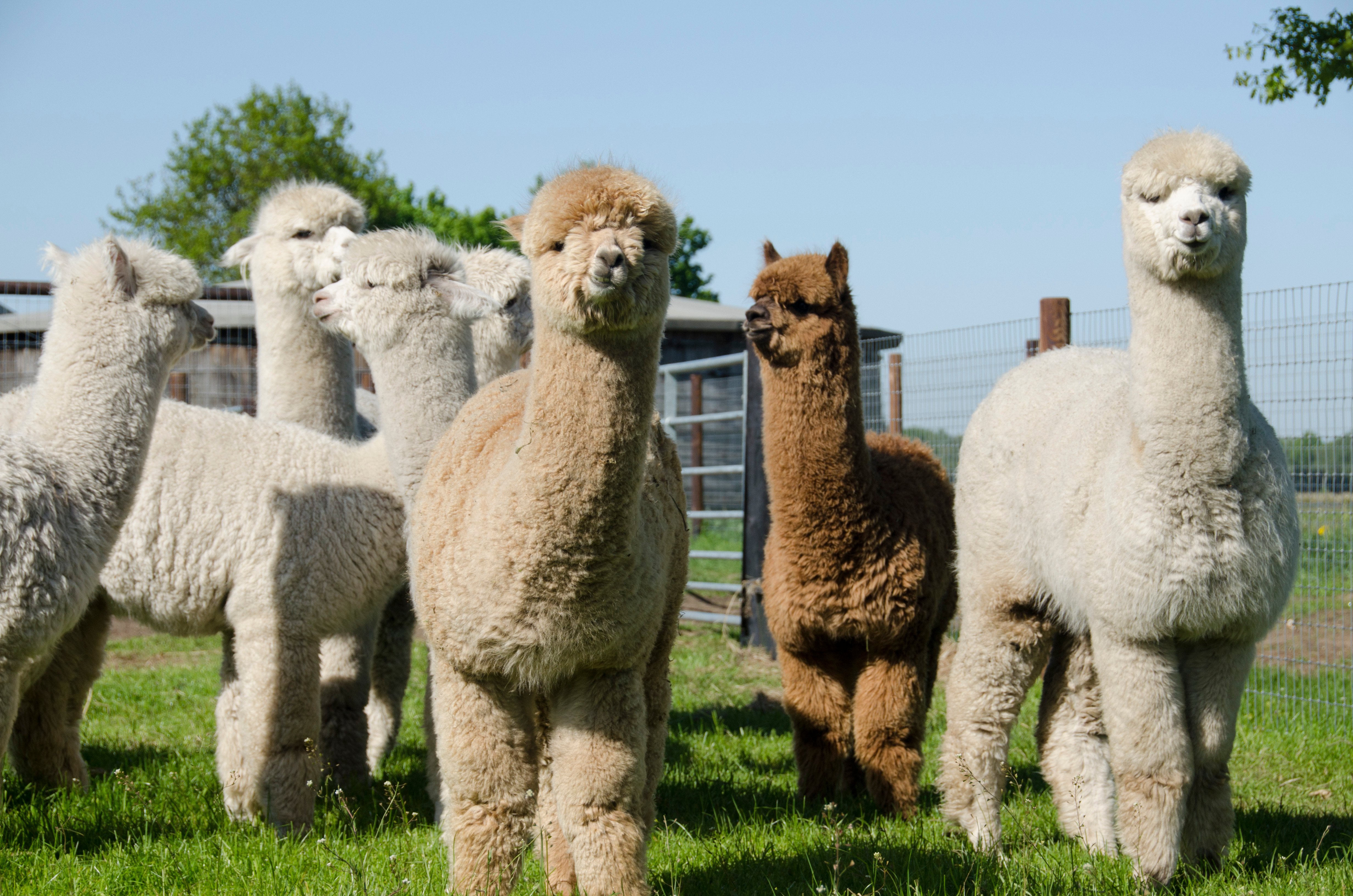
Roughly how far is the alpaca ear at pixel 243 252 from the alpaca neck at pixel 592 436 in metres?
3.89

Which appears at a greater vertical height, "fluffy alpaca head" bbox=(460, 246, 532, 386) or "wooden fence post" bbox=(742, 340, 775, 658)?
"fluffy alpaca head" bbox=(460, 246, 532, 386)

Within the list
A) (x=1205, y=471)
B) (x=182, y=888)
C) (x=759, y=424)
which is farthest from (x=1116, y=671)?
(x=759, y=424)

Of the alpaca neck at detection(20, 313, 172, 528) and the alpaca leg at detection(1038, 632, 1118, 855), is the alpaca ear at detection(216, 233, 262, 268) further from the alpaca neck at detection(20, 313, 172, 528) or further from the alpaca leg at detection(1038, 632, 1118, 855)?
the alpaca leg at detection(1038, 632, 1118, 855)

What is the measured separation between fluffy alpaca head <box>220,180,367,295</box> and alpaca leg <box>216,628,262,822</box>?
6.53 ft

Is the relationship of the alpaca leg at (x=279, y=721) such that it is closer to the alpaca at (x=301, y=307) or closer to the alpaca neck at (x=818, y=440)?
the alpaca at (x=301, y=307)

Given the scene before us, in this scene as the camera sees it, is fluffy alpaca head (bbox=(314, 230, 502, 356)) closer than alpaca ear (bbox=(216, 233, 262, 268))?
Yes

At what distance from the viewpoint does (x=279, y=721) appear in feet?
14.4

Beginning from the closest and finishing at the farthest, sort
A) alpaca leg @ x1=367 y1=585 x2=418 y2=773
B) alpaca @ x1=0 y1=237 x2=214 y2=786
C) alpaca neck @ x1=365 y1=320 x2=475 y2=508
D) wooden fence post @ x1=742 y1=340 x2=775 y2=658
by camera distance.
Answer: alpaca @ x1=0 y1=237 x2=214 y2=786, alpaca neck @ x1=365 y1=320 x2=475 y2=508, alpaca leg @ x1=367 y1=585 x2=418 y2=773, wooden fence post @ x1=742 y1=340 x2=775 y2=658

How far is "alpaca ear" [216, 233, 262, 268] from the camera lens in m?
6.11

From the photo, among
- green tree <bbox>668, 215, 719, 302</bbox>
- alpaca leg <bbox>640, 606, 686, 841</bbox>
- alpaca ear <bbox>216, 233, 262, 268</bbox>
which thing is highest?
green tree <bbox>668, 215, 719, 302</bbox>

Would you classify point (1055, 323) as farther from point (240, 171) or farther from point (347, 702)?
point (240, 171)

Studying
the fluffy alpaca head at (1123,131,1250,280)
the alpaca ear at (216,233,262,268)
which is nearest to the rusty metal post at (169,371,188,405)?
the alpaca ear at (216,233,262,268)

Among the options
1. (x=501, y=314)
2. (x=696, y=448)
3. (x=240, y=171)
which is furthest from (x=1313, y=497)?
(x=240, y=171)

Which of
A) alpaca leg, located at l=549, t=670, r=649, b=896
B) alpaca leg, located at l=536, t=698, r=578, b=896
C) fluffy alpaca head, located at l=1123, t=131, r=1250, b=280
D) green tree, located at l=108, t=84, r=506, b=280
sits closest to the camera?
alpaca leg, located at l=549, t=670, r=649, b=896
